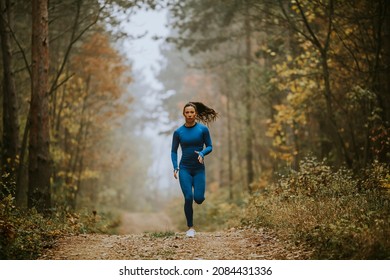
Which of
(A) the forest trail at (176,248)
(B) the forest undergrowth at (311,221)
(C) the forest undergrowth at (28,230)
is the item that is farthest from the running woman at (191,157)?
(C) the forest undergrowth at (28,230)

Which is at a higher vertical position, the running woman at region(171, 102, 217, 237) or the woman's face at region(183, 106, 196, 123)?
the woman's face at region(183, 106, 196, 123)

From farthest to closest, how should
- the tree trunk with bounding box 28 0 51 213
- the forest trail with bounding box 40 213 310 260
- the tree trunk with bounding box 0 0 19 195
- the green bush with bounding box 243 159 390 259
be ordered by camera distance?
the tree trunk with bounding box 0 0 19 195 → the tree trunk with bounding box 28 0 51 213 → the forest trail with bounding box 40 213 310 260 → the green bush with bounding box 243 159 390 259

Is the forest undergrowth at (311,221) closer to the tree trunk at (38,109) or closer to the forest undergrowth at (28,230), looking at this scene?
the forest undergrowth at (28,230)

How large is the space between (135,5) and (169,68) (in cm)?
2675

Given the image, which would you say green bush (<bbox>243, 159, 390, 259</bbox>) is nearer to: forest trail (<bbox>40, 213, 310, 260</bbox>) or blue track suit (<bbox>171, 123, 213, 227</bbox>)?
forest trail (<bbox>40, 213, 310, 260</bbox>)

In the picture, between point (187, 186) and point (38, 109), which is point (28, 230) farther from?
point (38, 109)

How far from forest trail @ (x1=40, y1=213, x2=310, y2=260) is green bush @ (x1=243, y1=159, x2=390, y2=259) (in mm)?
382

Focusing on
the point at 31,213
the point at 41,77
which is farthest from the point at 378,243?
the point at 41,77

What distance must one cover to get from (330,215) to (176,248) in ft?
9.40

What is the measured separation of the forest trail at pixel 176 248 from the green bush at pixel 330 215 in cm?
38

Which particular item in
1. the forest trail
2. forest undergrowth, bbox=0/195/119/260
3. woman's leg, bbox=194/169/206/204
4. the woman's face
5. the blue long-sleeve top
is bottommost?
the forest trail

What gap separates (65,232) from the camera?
27.7 feet

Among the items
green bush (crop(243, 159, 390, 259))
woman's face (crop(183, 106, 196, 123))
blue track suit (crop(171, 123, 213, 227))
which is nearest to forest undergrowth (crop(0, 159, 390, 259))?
green bush (crop(243, 159, 390, 259))

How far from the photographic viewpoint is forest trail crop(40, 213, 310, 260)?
651cm
